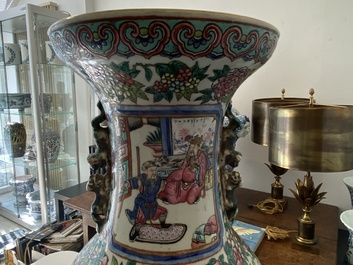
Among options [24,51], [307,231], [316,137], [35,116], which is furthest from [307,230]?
[24,51]

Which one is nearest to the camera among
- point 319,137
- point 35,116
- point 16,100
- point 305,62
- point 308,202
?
point 319,137

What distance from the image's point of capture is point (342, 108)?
56 cm

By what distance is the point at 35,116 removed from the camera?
1627 mm

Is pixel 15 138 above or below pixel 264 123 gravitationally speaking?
below

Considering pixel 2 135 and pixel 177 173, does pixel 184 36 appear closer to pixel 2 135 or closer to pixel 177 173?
pixel 177 173

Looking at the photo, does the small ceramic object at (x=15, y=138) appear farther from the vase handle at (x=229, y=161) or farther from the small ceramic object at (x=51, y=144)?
the vase handle at (x=229, y=161)

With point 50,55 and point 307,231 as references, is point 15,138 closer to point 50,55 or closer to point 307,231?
point 50,55

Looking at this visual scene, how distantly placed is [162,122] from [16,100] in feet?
6.47

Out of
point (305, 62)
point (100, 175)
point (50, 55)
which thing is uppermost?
point (50, 55)

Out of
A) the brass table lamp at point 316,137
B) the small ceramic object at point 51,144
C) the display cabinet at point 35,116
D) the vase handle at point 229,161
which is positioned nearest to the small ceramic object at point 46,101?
the display cabinet at point 35,116

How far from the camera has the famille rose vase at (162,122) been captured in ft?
0.73

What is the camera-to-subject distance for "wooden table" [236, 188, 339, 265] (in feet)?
2.06

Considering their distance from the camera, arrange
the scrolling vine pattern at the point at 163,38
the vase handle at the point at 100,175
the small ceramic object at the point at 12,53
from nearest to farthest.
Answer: the scrolling vine pattern at the point at 163,38, the vase handle at the point at 100,175, the small ceramic object at the point at 12,53

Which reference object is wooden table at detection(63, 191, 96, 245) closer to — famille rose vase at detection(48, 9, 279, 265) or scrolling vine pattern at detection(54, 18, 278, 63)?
famille rose vase at detection(48, 9, 279, 265)
